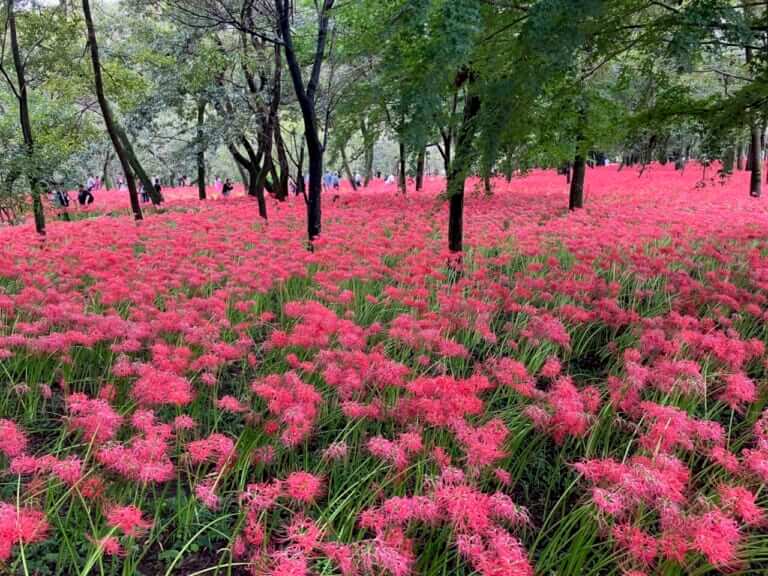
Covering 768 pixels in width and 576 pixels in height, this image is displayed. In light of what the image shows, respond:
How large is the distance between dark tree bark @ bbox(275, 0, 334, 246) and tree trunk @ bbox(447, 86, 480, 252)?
2230 mm

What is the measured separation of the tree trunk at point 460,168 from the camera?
601cm

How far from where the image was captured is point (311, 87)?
773 cm

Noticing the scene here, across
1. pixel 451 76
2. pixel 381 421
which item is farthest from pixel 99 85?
pixel 381 421

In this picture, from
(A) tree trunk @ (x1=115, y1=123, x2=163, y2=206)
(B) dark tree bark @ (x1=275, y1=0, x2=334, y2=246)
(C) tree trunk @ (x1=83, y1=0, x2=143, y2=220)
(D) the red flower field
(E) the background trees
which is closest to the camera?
(D) the red flower field

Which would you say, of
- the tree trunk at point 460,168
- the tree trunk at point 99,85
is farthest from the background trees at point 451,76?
the tree trunk at point 99,85

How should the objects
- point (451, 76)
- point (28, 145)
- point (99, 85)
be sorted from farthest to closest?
1. point (99, 85)
2. point (28, 145)
3. point (451, 76)

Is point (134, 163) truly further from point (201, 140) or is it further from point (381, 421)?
point (381, 421)

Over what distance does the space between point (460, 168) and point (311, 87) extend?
3055 mm

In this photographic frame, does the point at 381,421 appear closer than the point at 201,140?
Yes

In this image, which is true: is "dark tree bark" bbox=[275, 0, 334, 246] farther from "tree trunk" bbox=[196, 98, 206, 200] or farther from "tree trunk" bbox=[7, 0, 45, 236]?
"tree trunk" bbox=[196, 98, 206, 200]

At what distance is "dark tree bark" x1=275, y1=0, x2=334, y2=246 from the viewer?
7094mm

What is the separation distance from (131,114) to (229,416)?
15594mm

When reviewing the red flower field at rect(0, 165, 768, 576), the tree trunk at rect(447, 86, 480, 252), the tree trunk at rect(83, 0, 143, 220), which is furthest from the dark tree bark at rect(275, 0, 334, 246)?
the tree trunk at rect(83, 0, 143, 220)

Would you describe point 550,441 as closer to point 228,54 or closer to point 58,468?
point 58,468
